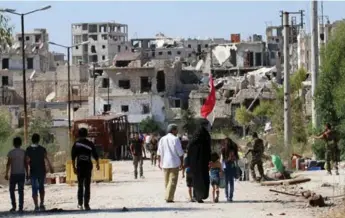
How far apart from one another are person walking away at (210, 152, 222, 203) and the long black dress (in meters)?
0.66

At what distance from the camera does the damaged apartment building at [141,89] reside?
105188mm

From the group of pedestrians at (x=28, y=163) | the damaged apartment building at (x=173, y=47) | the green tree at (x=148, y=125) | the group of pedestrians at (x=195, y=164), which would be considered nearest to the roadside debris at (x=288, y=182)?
the group of pedestrians at (x=195, y=164)

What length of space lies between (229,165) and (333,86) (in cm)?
2019

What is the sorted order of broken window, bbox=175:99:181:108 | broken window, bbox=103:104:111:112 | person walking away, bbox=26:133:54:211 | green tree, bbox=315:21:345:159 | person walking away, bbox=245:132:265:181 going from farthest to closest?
broken window, bbox=175:99:181:108
broken window, bbox=103:104:111:112
green tree, bbox=315:21:345:159
person walking away, bbox=245:132:265:181
person walking away, bbox=26:133:54:211

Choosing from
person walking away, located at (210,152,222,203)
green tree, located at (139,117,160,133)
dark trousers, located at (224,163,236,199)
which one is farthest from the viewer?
green tree, located at (139,117,160,133)

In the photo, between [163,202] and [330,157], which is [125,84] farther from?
[163,202]

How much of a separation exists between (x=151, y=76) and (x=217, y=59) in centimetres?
2324

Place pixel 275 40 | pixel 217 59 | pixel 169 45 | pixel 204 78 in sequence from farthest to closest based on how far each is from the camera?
1. pixel 169 45
2. pixel 275 40
3. pixel 217 59
4. pixel 204 78

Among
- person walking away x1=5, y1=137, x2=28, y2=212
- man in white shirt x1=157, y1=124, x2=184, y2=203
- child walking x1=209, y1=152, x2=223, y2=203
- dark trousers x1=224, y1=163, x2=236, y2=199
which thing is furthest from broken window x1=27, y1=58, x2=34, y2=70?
person walking away x1=5, y1=137, x2=28, y2=212

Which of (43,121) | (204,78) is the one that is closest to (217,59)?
(204,78)

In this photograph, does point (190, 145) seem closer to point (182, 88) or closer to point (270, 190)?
point (270, 190)

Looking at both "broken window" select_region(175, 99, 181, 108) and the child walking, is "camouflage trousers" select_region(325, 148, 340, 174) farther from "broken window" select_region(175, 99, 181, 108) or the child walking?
"broken window" select_region(175, 99, 181, 108)

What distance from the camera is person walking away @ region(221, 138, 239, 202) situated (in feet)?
76.6

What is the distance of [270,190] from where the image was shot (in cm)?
2681
